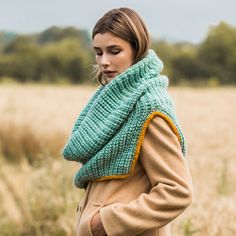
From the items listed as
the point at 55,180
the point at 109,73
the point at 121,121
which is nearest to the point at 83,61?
the point at 55,180

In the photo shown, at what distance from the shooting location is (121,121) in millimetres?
2271

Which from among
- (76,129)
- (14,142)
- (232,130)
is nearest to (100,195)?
(76,129)

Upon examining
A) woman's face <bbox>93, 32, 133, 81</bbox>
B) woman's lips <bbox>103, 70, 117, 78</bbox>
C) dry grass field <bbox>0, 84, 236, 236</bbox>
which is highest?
woman's face <bbox>93, 32, 133, 81</bbox>

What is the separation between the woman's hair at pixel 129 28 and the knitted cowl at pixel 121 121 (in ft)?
0.15

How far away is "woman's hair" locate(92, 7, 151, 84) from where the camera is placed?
2354mm

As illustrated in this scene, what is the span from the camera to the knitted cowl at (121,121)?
7.35 ft

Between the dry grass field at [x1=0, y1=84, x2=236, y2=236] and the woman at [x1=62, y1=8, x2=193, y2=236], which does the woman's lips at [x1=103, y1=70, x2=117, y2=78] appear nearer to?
the woman at [x1=62, y1=8, x2=193, y2=236]

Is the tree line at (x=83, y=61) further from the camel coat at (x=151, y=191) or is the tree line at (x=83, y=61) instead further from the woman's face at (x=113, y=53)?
the camel coat at (x=151, y=191)

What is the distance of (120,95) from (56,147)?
25.4 ft

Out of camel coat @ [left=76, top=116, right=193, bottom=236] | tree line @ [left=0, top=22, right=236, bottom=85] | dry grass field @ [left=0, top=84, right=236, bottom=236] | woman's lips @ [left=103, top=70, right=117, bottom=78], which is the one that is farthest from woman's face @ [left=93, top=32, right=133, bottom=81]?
tree line @ [left=0, top=22, right=236, bottom=85]

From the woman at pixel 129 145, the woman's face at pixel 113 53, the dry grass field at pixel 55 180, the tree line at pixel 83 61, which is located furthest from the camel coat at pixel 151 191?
the tree line at pixel 83 61

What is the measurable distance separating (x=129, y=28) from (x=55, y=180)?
2794 mm

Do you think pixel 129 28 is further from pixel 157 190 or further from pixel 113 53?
pixel 157 190

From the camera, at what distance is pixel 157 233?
2377 mm
